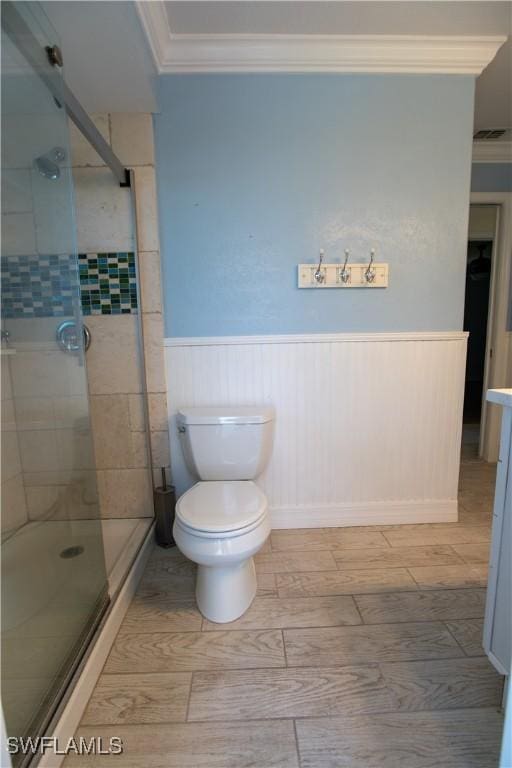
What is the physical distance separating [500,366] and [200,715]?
9.94 ft

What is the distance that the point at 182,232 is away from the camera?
71.9 inches

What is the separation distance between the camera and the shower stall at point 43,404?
997mm

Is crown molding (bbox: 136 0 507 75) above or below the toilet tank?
above

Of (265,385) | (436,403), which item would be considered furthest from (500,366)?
(265,385)

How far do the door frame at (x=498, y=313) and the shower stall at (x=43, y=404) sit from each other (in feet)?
8.87

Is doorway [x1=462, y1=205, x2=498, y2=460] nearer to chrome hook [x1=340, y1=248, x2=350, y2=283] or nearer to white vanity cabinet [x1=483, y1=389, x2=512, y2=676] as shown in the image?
chrome hook [x1=340, y1=248, x2=350, y2=283]

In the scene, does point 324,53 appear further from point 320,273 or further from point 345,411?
point 345,411

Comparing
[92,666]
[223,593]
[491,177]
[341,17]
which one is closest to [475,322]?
[491,177]

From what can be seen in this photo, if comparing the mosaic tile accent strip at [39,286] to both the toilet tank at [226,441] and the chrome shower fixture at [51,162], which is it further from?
the toilet tank at [226,441]

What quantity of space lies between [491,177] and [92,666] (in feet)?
12.1

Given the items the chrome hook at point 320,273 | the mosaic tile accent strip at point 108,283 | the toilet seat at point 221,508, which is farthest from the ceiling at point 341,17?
→ the toilet seat at point 221,508

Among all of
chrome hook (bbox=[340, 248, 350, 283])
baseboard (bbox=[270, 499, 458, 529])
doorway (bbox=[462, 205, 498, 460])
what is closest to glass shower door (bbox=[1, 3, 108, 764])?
baseboard (bbox=[270, 499, 458, 529])

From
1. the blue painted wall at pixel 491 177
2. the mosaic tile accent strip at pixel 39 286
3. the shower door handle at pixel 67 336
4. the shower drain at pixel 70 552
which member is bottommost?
the shower drain at pixel 70 552

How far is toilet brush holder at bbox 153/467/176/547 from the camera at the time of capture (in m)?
1.87
